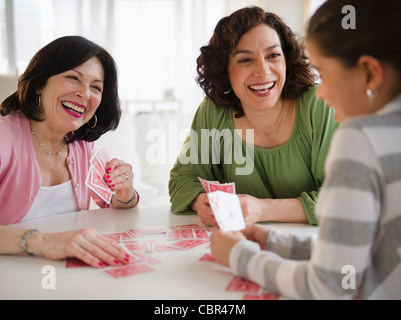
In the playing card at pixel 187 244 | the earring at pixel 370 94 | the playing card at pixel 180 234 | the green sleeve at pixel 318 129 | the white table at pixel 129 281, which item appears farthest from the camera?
the green sleeve at pixel 318 129

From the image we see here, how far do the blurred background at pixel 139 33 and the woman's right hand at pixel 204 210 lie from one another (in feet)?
12.2

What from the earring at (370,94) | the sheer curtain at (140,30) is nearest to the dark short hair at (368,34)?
the earring at (370,94)

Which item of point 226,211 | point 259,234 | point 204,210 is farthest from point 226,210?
point 204,210

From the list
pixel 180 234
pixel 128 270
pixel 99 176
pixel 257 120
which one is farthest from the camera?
pixel 257 120

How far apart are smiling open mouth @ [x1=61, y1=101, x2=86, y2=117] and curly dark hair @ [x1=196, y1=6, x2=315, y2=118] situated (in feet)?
2.19

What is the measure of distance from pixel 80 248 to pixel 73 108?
0.87 meters

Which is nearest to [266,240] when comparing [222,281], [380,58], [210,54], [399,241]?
[222,281]

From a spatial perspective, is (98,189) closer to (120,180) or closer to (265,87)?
(120,180)

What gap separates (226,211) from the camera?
1.33 metres

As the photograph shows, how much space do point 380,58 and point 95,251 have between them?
35.3 inches

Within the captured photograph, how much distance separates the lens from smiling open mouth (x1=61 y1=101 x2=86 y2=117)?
1.85m

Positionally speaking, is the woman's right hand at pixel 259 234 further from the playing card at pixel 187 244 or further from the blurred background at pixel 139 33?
the blurred background at pixel 139 33

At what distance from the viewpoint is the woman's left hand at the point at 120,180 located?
184 centimetres
